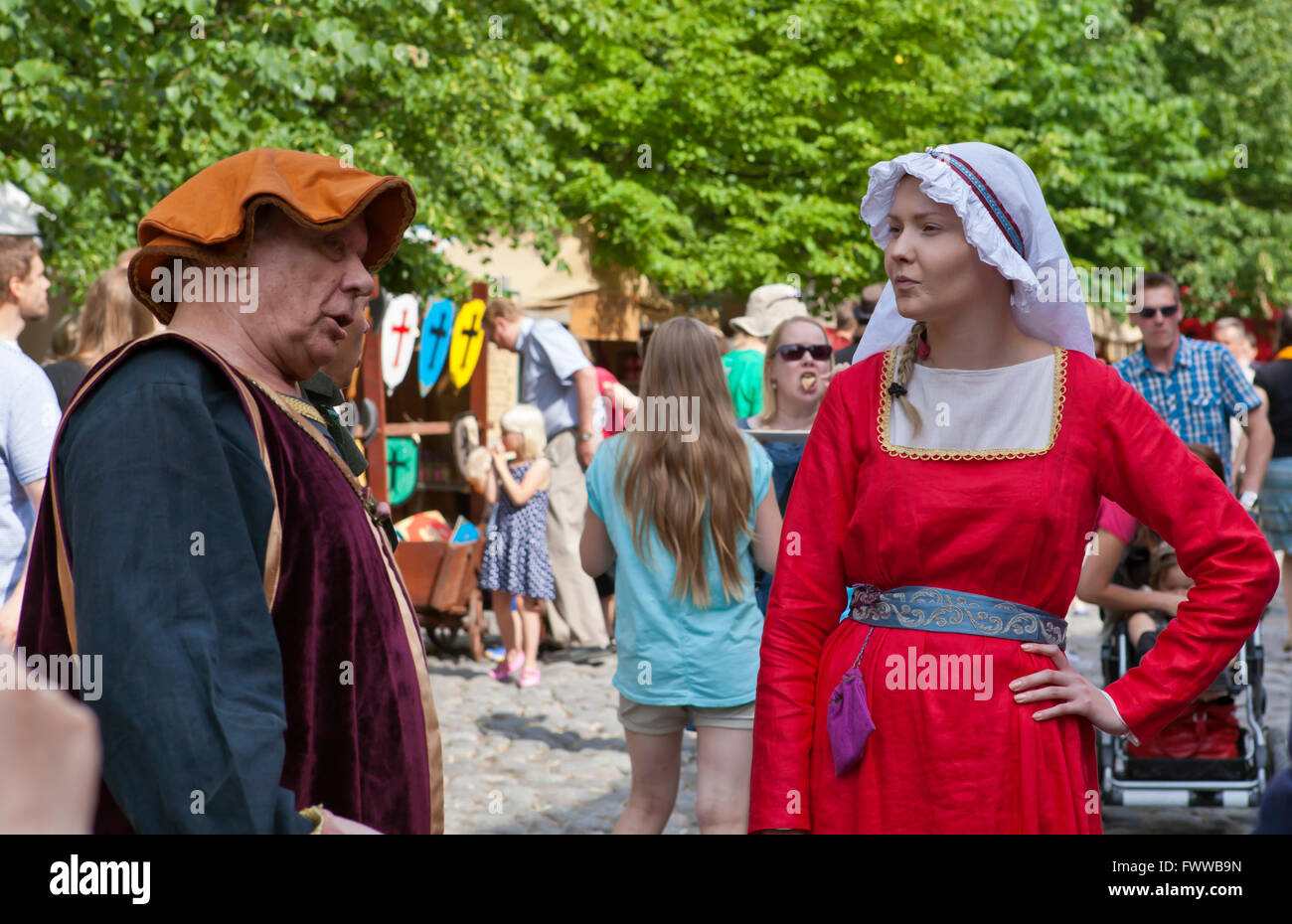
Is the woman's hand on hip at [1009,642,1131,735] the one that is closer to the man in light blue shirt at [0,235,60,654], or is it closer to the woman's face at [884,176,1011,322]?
the woman's face at [884,176,1011,322]

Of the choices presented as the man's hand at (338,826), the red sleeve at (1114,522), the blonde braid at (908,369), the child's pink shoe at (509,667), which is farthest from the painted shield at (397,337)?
the man's hand at (338,826)

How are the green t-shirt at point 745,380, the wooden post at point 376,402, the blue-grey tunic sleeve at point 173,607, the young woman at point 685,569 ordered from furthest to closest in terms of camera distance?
the wooden post at point 376,402, the green t-shirt at point 745,380, the young woman at point 685,569, the blue-grey tunic sleeve at point 173,607

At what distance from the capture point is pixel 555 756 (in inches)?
268

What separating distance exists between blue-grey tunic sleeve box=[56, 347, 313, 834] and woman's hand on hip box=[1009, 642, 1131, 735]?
4.18 ft

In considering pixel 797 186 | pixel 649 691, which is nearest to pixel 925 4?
pixel 797 186

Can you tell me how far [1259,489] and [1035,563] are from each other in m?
7.47

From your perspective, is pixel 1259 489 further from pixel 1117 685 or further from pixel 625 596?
pixel 1117 685

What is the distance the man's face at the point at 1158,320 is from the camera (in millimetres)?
6957

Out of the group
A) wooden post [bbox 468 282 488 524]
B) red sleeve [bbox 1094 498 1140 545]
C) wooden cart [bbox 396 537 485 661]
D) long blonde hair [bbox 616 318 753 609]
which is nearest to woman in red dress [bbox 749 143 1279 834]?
long blonde hair [bbox 616 318 753 609]

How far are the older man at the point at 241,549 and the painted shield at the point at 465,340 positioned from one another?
9.12 meters

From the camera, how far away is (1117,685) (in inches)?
96.0

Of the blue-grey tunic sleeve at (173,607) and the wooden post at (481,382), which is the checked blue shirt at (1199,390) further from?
the blue-grey tunic sleeve at (173,607)

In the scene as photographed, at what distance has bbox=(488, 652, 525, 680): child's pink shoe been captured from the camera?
869 cm

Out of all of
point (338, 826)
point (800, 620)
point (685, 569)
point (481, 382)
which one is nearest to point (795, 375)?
point (685, 569)
